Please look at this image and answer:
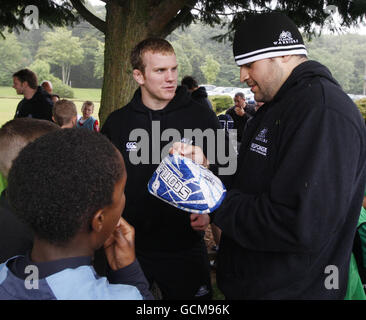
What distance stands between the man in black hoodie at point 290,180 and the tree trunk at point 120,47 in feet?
11.8

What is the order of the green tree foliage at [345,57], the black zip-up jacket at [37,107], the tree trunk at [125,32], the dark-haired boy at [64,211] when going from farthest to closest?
the green tree foliage at [345,57] → the black zip-up jacket at [37,107] → the tree trunk at [125,32] → the dark-haired boy at [64,211]

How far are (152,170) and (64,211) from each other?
4.33 feet

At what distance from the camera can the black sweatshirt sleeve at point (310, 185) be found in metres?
1.31

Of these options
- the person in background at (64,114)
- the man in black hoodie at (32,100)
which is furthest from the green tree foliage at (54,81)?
the person in background at (64,114)

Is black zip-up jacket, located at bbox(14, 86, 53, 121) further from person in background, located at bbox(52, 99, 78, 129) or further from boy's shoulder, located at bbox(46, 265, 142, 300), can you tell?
boy's shoulder, located at bbox(46, 265, 142, 300)

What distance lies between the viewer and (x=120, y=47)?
16.6 feet

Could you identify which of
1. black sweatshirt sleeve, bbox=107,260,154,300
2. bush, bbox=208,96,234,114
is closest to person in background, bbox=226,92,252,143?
black sweatshirt sleeve, bbox=107,260,154,300

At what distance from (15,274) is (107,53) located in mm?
4491

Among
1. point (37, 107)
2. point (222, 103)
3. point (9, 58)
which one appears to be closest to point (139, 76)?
point (37, 107)

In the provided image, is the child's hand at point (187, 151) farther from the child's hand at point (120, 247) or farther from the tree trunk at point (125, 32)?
the tree trunk at point (125, 32)

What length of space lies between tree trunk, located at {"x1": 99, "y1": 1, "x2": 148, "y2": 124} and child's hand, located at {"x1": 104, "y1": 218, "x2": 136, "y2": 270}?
384cm

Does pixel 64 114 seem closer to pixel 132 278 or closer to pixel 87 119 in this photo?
pixel 87 119

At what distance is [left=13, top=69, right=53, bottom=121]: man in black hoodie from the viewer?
6.14m
